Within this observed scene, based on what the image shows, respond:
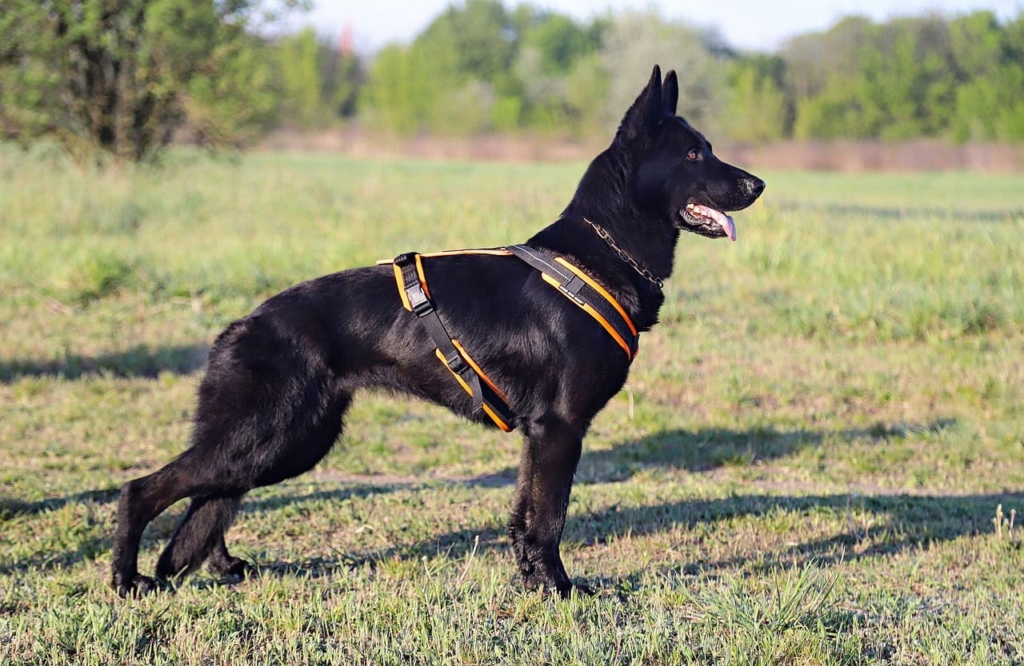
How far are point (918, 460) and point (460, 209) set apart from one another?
34.9 ft

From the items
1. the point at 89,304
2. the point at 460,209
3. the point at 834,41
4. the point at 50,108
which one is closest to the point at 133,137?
the point at 50,108

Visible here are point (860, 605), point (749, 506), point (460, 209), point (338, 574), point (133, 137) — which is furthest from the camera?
point (133, 137)

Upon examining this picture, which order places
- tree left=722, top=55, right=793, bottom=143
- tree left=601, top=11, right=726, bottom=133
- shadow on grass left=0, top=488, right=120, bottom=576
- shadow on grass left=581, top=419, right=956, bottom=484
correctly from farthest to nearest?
tree left=722, top=55, right=793, bottom=143 < tree left=601, top=11, right=726, bottom=133 < shadow on grass left=581, top=419, right=956, bottom=484 < shadow on grass left=0, top=488, right=120, bottom=576

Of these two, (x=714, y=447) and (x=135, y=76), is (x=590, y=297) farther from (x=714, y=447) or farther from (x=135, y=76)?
(x=135, y=76)

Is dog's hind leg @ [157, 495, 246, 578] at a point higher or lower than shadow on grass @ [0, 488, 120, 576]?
higher

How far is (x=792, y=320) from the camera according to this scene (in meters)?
10.2

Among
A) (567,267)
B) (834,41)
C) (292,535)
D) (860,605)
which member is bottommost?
(292,535)

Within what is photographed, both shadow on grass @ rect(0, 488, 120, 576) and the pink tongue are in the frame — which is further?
shadow on grass @ rect(0, 488, 120, 576)

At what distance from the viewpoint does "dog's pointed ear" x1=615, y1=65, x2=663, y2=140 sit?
14.1ft

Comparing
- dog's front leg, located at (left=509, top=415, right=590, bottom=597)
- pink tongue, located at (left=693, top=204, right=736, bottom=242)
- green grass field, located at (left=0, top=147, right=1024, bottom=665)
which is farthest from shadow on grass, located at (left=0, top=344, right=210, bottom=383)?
pink tongue, located at (left=693, top=204, right=736, bottom=242)

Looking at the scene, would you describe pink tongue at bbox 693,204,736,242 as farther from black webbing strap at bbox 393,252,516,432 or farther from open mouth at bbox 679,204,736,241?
black webbing strap at bbox 393,252,516,432

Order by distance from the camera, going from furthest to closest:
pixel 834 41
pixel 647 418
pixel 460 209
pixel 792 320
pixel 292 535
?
pixel 834 41
pixel 460 209
pixel 792 320
pixel 647 418
pixel 292 535

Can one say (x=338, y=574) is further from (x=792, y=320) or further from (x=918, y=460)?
(x=792, y=320)

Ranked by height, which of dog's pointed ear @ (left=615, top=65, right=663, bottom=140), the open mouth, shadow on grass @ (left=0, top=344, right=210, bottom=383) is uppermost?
dog's pointed ear @ (left=615, top=65, right=663, bottom=140)
